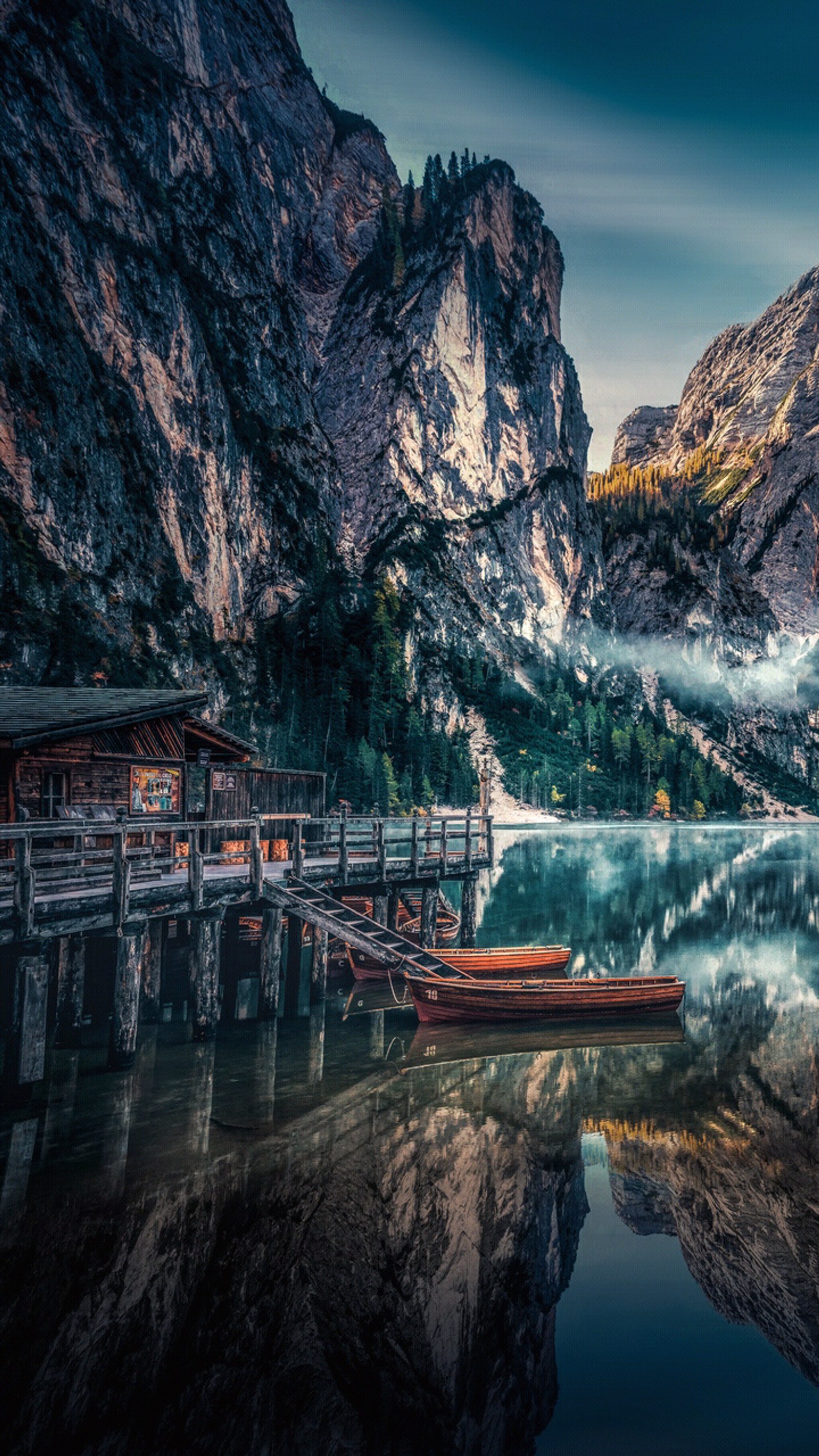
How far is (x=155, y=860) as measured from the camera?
64.3ft

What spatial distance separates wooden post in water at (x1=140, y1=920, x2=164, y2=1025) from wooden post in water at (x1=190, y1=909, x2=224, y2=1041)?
2769mm

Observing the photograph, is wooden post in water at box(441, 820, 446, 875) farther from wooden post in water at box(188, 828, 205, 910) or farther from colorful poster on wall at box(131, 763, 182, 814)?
wooden post in water at box(188, 828, 205, 910)

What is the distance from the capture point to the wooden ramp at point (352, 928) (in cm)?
2106

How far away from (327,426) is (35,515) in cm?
12297

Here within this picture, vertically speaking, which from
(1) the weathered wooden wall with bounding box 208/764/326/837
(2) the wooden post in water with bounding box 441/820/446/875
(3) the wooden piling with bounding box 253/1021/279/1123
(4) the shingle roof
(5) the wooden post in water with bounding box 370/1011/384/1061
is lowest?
(5) the wooden post in water with bounding box 370/1011/384/1061

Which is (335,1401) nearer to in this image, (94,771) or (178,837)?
(94,771)

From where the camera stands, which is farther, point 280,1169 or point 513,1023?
point 513,1023

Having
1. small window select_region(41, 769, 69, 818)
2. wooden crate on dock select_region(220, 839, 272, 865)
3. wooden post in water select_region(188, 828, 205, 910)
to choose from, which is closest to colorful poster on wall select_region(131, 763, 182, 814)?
small window select_region(41, 769, 69, 818)

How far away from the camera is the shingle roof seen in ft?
63.8

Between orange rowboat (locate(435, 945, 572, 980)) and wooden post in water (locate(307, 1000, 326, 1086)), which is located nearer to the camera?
wooden post in water (locate(307, 1000, 326, 1086))

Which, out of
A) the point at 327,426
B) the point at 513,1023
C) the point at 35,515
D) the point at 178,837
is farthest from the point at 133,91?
the point at 513,1023

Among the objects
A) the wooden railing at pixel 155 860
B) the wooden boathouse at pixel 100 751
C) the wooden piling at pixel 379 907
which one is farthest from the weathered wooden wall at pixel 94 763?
the wooden piling at pixel 379 907

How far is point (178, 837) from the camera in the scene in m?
26.1

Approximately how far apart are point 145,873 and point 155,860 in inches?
27.9
